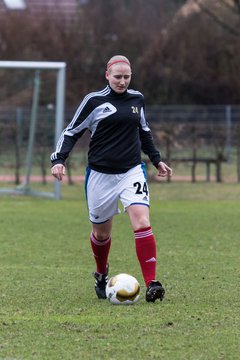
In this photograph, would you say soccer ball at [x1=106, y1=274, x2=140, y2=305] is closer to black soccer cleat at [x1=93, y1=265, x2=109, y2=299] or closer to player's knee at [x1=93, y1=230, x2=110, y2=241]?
black soccer cleat at [x1=93, y1=265, x2=109, y2=299]

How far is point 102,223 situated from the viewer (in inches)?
271

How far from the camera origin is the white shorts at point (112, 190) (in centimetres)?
668

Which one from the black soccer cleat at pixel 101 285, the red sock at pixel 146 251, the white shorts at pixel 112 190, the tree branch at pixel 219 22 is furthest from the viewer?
the tree branch at pixel 219 22

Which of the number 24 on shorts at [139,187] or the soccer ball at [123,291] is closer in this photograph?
the soccer ball at [123,291]

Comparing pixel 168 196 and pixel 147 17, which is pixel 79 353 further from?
pixel 147 17

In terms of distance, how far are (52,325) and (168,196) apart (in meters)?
13.3

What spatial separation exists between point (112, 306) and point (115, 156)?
3.94 feet

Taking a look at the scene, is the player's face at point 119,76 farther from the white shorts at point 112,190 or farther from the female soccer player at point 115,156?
the white shorts at point 112,190

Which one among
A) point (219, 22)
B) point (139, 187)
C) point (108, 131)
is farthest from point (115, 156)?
point (219, 22)

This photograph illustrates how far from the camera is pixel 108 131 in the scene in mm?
6727

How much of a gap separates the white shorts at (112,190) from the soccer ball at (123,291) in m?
0.60

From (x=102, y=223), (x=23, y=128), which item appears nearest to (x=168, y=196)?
(x=23, y=128)

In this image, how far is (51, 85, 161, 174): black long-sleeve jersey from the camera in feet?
22.0

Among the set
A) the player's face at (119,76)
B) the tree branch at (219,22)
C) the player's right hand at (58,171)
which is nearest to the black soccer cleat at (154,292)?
the player's right hand at (58,171)
